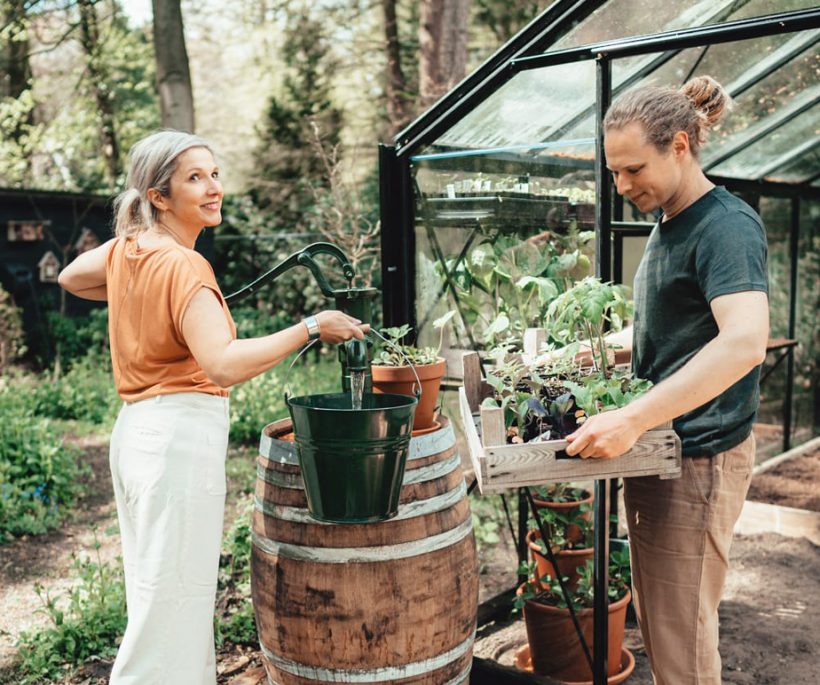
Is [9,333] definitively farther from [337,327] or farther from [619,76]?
[337,327]

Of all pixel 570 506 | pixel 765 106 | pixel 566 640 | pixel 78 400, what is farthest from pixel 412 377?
pixel 78 400

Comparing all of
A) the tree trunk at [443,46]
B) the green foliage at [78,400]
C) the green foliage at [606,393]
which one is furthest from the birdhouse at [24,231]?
the green foliage at [606,393]

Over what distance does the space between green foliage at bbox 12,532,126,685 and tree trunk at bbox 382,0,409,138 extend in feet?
24.9

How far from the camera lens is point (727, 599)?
3.87 metres

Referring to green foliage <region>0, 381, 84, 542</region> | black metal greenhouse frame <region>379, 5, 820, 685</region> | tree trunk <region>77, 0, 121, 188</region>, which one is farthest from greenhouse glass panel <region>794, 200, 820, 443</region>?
tree trunk <region>77, 0, 121, 188</region>

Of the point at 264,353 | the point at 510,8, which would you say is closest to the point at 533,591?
the point at 264,353

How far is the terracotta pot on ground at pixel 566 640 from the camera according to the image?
304 cm

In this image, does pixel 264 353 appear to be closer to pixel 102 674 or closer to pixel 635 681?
pixel 102 674

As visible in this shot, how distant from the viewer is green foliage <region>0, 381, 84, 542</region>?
4.62 m

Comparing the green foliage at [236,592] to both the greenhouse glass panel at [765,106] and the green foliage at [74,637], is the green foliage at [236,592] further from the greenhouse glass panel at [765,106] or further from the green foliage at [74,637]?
the greenhouse glass panel at [765,106]

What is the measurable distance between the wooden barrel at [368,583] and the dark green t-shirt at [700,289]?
25.2 inches

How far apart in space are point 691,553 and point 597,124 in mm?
1354

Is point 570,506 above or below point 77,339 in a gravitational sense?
below

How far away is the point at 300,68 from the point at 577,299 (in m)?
9.94
